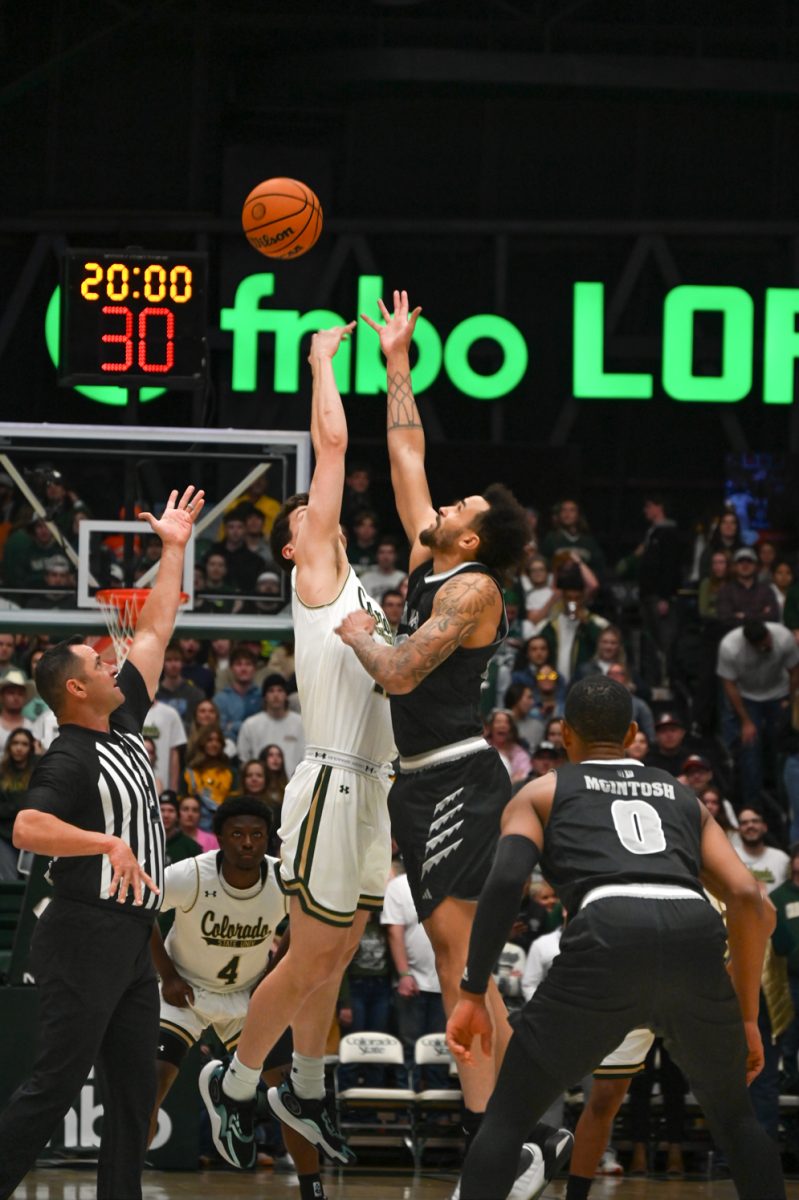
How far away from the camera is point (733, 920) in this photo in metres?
6.00

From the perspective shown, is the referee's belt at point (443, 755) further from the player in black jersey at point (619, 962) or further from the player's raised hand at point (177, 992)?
the player's raised hand at point (177, 992)

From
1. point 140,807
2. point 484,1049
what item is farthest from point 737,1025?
point 140,807

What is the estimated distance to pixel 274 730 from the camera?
15500mm

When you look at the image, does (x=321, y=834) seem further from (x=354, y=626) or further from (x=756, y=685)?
(x=756, y=685)

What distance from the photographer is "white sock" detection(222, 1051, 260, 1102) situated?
24.1 feet

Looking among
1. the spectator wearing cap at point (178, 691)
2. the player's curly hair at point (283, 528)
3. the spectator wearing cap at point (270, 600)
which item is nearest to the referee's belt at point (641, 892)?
the player's curly hair at point (283, 528)

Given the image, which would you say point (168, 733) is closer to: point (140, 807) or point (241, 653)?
point (241, 653)

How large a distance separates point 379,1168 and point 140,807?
5.63m

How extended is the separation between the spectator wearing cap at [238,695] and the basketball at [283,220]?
662 cm

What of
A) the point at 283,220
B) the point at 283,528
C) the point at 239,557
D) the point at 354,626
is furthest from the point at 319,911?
the point at 239,557

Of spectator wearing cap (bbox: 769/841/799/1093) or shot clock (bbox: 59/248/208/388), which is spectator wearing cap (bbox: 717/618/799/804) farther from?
shot clock (bbox: 59/248/208/388)

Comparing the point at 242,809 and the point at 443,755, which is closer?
the point at 443,755

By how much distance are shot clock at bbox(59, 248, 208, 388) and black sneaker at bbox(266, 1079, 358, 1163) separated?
520cm

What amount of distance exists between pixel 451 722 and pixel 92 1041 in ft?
5.91
